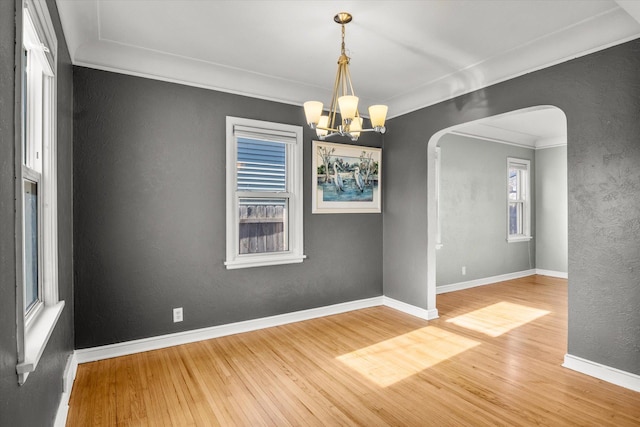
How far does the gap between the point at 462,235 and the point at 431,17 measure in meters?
3.86

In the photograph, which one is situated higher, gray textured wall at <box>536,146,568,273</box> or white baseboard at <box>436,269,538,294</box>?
gray textured wall at <box>536,146,568,273</box>

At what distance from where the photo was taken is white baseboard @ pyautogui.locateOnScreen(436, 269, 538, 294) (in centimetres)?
540

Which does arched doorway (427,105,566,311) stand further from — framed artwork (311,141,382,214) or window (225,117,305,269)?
window (225,117,305,269)

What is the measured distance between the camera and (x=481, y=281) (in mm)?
5871

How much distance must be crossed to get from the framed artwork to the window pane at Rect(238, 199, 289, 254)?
1.35 ft

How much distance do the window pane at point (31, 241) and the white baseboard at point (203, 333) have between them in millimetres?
1331

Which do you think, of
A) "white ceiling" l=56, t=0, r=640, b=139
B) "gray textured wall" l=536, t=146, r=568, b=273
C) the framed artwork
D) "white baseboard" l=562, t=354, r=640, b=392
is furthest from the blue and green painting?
"gray textured wall" l=536, t=146, r=568, b=273

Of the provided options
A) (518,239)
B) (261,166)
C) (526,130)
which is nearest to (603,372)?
(261,166)

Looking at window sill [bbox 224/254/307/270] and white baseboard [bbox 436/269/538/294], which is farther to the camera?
white baseboard [bbox 436/269/538/294]

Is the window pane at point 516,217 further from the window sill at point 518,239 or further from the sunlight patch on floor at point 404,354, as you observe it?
the sunlight patch on floor at point 404,354

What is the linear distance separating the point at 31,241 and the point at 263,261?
7.05 ft

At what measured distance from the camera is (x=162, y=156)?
3225 millimetres

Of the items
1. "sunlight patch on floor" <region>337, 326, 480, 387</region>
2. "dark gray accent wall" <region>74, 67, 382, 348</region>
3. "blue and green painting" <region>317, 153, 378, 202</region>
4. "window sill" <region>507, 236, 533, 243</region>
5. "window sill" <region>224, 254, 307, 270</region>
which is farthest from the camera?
"window sill" <region>507, 236, 533, 243</region>

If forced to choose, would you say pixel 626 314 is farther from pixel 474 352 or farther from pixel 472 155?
pixel 472 155
